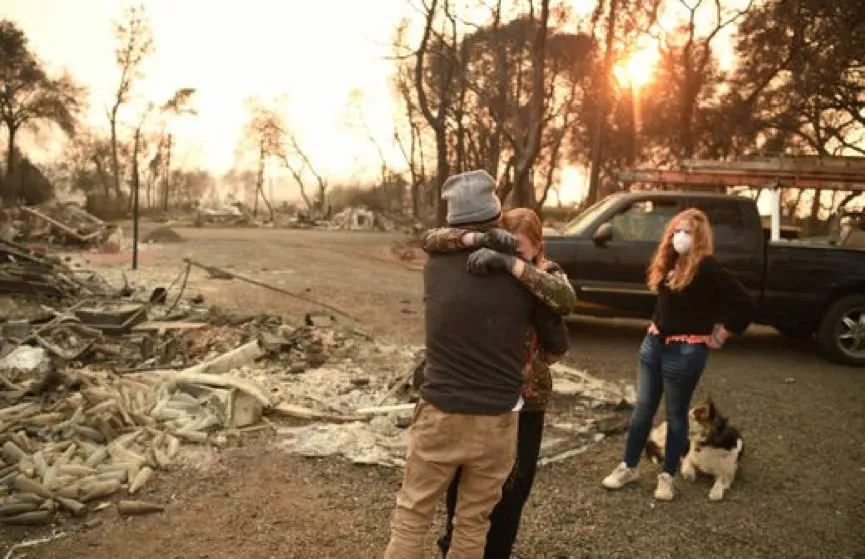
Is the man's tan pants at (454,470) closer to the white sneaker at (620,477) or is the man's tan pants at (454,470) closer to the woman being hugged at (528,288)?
the woman being hugged at (528,288)

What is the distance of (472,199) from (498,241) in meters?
0.21

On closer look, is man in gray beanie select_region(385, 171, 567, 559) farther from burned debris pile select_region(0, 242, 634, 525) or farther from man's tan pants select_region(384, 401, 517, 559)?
burned debris pile select_region(0, 242, 634, 525)

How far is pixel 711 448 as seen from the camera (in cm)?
461

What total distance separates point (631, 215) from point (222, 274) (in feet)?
28.7

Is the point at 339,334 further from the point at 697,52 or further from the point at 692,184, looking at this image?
the point at 697,52

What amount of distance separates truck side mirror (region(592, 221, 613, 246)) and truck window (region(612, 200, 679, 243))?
0.40m

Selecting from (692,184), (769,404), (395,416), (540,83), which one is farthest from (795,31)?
(395,416)

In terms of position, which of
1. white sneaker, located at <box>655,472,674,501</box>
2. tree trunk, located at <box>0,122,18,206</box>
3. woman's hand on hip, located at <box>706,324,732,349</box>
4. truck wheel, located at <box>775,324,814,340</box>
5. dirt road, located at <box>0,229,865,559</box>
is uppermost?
tree trunk, located at <box>0,122,18,206</box>

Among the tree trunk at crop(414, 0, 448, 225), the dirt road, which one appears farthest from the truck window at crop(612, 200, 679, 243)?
the tree trunk at crop(414, 0, 448, 225)

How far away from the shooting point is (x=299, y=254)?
20922 mm

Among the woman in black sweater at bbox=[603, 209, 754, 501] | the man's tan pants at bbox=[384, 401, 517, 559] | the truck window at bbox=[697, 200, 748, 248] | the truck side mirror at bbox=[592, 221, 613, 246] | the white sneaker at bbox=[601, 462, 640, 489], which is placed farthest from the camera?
the truck window at bbox=[697, 200, 748, 248]

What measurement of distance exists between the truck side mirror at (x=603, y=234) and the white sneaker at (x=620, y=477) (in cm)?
394

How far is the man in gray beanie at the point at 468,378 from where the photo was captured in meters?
2.39

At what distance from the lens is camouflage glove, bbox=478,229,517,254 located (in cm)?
240
